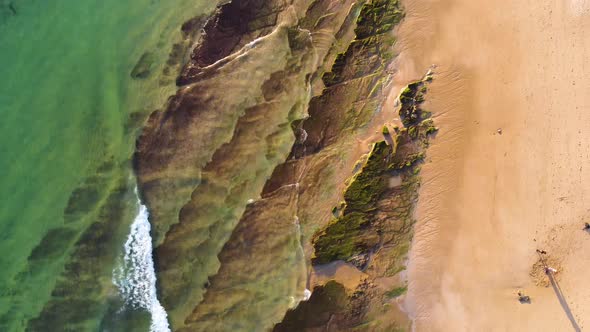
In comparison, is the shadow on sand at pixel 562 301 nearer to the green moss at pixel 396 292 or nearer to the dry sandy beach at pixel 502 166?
the dry sandy beach at pixel 502 166

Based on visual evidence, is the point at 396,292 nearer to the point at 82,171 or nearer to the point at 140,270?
the point at 140,270

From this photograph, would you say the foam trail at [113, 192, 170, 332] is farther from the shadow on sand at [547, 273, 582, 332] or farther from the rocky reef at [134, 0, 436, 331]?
the shadow on sand at [547, 273, 582, 332]

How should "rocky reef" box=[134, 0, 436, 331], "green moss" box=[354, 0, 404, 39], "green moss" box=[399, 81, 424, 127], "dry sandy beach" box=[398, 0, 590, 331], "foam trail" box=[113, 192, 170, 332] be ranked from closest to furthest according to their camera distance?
"dry sandy beach" box=[398, 0, 590, 331] < "green moss" box=[399, 81, 424, 127] < "rocky reef" box=[134, 0, 436, 331] < "green moss" box=[354, 0, 404, 39] < "foam trail" box=[113, 192, 170, 332]

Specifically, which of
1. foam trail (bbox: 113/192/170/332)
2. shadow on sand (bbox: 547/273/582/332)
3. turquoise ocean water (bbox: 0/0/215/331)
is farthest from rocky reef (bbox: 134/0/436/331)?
shadow on sand (bbox: 547/273/582/332)

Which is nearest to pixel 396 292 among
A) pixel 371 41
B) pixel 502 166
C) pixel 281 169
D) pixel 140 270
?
pixel 502 166

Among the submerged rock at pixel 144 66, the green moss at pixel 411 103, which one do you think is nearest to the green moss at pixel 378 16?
the green moss at pixel 411 103

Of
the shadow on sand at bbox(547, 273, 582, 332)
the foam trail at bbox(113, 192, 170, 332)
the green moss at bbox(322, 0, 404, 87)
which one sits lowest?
the shadow on sand at bbox(547, 273, 582, 332)

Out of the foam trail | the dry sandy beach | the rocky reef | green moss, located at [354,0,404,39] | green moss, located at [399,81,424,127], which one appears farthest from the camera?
the foam trail
